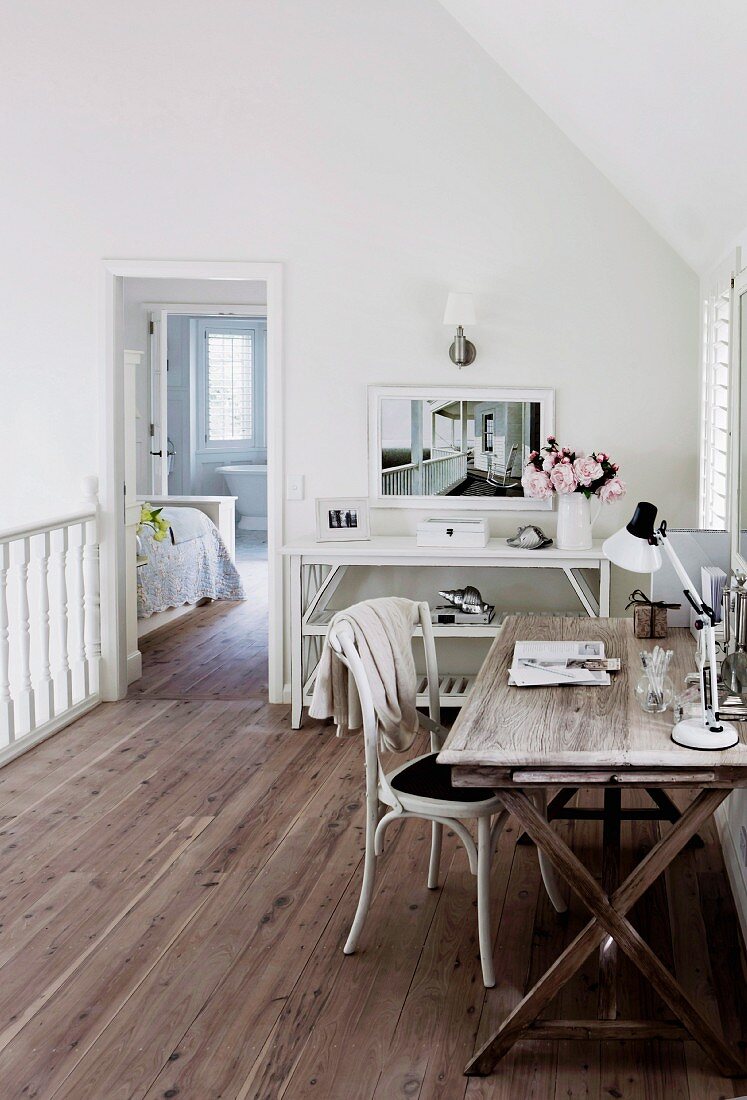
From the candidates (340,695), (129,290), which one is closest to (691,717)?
(340,695)

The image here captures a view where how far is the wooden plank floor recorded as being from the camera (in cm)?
217

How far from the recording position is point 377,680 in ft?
8.73

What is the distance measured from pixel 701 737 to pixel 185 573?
18.7 feet

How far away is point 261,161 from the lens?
4938 mm

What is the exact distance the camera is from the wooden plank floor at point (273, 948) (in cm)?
217

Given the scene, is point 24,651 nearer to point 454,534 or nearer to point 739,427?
point 454,534

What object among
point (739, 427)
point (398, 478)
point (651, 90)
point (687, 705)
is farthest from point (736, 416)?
point (398, 478)

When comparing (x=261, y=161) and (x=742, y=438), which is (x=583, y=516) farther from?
(x=261, y=161)

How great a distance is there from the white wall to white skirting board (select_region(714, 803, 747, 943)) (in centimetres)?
175

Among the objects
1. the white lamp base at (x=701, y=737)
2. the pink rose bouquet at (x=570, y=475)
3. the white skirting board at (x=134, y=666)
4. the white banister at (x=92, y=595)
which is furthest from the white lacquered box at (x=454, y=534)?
the white lamp base at (x=701, y=737)

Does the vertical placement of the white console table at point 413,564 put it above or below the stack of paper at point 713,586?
below

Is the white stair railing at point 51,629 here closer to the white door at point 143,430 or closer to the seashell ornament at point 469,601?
the seashell ornament at point 469,601

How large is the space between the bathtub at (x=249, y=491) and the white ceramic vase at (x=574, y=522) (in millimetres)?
6854

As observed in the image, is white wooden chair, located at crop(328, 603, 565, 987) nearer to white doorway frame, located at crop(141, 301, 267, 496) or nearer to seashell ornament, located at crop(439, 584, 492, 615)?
seashell ornament, located at crop(439, 584, 492, 615)
